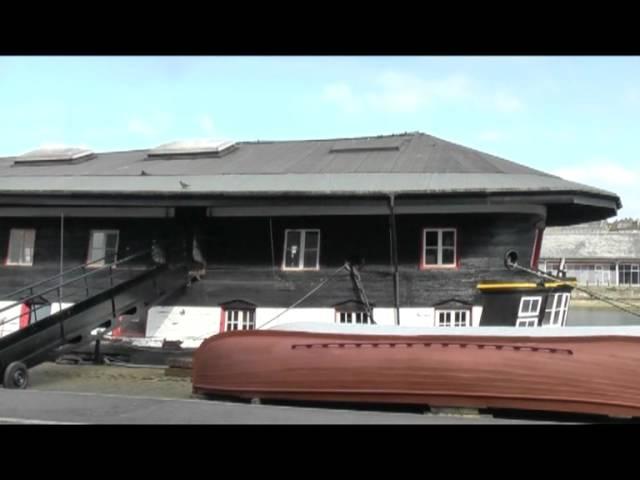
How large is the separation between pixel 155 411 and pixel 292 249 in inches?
304

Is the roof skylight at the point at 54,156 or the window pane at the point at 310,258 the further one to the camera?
the roof skylight at the point at 54,156

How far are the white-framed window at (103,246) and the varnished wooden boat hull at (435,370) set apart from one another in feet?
26.6

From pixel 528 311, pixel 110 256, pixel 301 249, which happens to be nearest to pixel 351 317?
pixel 301 249

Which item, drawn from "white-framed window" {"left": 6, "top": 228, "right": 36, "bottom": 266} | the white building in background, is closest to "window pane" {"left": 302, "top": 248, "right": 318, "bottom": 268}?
"white-framed window" {"left": 6, "top": 228, "right": 36, "bottom": 266}

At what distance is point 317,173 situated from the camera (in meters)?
17.1

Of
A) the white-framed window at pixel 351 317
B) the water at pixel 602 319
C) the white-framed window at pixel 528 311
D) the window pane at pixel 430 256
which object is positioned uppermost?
the window pane at pixel 430 256

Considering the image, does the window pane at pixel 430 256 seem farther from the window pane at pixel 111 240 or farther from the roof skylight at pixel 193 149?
the roof skylight at pixel 193 149

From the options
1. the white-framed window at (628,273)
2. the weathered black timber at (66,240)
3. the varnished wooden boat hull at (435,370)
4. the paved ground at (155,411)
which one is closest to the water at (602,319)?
the varnished wooden boat hull at (435,370)

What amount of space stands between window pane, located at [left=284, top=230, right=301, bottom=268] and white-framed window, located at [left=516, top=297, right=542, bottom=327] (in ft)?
18.0

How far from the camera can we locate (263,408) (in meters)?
9.74

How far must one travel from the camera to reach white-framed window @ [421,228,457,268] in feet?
50.9

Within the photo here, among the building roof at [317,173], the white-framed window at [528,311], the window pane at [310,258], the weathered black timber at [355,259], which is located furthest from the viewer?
the window pane at [310,258]

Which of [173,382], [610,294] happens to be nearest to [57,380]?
[173,382]

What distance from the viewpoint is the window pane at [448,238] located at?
1557 cm
